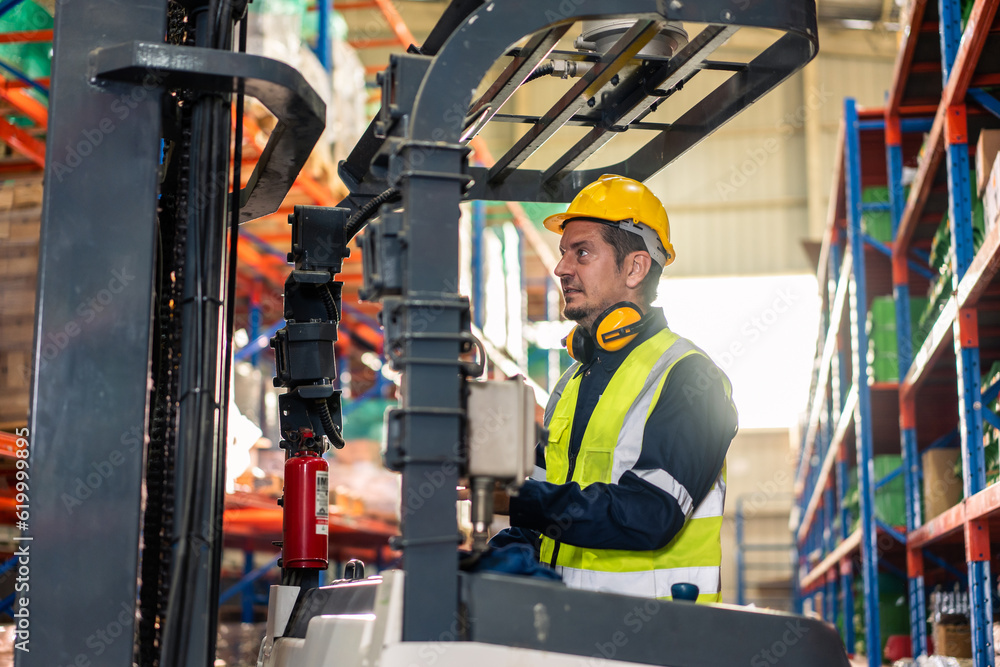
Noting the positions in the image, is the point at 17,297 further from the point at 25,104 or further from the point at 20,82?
the point at 20,82

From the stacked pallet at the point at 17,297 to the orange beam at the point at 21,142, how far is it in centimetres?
80

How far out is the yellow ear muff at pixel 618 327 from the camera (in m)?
2.66

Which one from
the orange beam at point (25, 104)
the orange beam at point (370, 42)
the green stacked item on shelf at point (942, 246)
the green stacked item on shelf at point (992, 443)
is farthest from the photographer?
the orange beam at point (370, 42)

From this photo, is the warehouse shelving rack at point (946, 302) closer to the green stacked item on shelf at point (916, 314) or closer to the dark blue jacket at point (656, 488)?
the green stacked item on shelf at point (916, 314)

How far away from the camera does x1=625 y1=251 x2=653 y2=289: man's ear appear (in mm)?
2906

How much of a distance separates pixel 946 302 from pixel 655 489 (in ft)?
13.8

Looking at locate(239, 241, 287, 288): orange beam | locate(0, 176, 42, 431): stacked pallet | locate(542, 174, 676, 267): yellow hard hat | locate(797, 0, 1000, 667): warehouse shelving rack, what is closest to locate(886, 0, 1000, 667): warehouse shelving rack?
locate(797, 0, 1000, 667): warehouse shelving rack

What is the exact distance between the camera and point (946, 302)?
5.80 meters

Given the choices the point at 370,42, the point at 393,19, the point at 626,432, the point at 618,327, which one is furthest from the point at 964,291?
the point at 370,42

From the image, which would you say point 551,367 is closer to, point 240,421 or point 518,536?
point 240,421

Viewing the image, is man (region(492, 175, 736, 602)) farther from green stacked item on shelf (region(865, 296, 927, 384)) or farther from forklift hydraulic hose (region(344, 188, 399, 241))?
green stacked item on shelf (region(865, 296, 927, 384))

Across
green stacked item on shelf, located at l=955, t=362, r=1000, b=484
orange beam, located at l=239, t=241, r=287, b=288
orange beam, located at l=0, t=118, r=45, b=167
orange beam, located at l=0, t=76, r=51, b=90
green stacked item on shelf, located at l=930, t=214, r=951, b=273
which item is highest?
orange beam, located at l=0, t=76, r=51, b=90

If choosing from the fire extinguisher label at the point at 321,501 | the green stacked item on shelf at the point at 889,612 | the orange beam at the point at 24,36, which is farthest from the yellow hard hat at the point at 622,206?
the green stacked item on shelf at the point at 889,612

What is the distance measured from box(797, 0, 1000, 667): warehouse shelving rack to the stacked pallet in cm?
375
